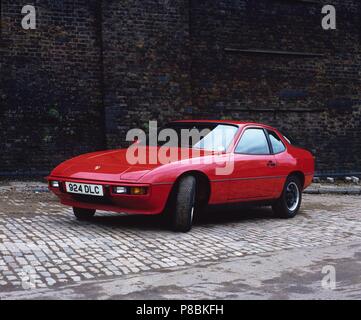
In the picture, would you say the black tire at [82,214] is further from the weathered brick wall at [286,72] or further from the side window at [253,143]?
the weathered brick wall at [286,72]

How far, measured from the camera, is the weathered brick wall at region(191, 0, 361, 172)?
1445cm

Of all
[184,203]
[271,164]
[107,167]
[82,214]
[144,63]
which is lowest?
[82,214]

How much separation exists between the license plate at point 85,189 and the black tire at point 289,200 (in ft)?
10.2

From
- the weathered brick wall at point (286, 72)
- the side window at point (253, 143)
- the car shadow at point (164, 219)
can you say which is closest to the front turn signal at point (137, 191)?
the car shadow at point (164, 219)

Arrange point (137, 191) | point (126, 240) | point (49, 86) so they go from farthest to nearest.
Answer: point (49, 86), point (137, 191), point (126, 240)

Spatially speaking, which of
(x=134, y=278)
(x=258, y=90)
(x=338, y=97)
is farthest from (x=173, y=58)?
(x=134, y=278)

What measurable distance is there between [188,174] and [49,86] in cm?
657

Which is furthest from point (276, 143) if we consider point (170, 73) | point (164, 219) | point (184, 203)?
point (170, 73)

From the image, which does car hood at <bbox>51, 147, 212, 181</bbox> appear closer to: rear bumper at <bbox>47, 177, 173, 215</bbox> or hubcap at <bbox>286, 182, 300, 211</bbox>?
rear bumper at <bbox>47, 177, 173, 215</bbox>

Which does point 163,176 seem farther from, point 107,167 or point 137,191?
point 107,167

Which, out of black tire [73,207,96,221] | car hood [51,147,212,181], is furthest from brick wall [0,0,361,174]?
car hood [51,147,212,181]

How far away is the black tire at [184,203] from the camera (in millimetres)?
7145

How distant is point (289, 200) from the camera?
914cm

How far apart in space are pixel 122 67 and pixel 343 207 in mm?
5930
